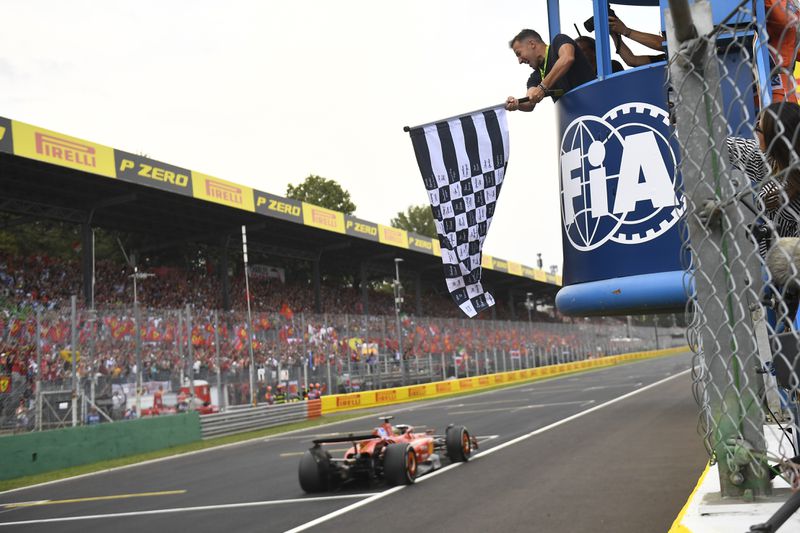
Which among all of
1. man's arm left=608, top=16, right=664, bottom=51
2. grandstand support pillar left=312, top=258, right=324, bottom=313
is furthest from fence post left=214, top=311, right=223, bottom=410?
man's arm left=608, top=16, right=664, bottom=51

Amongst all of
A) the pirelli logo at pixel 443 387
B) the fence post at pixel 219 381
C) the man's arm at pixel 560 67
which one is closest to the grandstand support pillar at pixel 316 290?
the pirelli logo at pixel 443 387

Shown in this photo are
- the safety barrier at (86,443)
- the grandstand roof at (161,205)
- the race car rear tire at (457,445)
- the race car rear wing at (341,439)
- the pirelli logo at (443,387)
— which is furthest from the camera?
the pirelli logo at (443,387)

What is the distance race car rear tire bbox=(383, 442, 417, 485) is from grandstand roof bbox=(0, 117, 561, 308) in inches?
519

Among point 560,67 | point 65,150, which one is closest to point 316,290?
point 65,150

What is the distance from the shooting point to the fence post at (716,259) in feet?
5.66

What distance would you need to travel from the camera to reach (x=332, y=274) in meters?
42.3

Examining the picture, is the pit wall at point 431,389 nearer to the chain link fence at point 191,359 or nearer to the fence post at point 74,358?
the chain link fence at point 191,359

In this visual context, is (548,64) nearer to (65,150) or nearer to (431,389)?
(65,150)

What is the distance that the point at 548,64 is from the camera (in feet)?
10.8

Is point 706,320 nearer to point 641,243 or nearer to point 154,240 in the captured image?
point 641,243

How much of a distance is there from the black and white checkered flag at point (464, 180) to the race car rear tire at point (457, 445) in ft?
23.9

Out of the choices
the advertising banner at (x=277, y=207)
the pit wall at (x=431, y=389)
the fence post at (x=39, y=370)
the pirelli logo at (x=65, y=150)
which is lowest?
the pit wall at (x=431, y=389)

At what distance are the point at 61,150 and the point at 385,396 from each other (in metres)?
15.6

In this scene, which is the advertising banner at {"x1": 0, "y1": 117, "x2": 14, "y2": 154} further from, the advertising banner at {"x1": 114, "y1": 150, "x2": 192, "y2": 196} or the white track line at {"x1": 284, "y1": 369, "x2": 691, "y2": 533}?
the white track line at {"x1": 284, "y1": 369, "x2": 691, "y2": 533}
